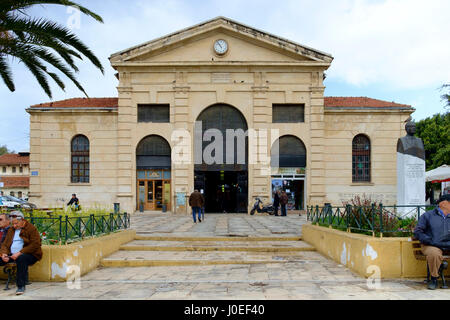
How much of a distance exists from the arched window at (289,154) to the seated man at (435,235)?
21164 mm

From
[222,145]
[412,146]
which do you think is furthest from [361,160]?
[412,146]

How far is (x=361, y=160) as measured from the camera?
29953 millimetres

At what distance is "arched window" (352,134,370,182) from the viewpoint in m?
29.9

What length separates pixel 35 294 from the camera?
8.04 metres

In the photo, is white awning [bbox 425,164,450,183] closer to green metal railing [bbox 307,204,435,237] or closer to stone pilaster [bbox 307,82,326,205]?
stone pilaster [bbox 307,82,326,205]

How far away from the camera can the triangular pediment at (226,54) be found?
2908cm

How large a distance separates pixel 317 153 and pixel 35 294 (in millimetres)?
23633

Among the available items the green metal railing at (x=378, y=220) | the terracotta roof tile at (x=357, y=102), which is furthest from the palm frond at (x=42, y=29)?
the terracotta roof tile at (x=357, y=102)

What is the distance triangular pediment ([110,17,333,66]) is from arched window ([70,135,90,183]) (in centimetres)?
615

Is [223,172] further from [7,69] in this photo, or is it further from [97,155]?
[7,69]

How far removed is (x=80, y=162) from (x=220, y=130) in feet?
32.7

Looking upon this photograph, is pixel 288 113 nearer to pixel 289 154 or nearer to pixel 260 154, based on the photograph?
pixel 289 154

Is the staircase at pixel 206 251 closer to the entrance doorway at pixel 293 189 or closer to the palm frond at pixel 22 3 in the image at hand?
the palm frond at pixel 22 3

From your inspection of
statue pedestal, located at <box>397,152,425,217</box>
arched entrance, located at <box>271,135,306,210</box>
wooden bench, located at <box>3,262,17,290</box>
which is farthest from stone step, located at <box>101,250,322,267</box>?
arched entrance, located at <box>271,135,306,210</box>
